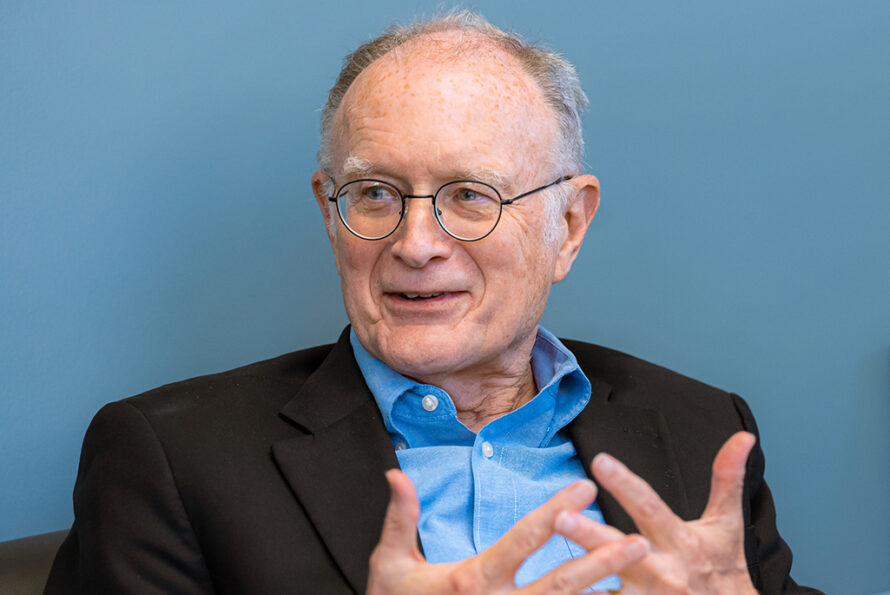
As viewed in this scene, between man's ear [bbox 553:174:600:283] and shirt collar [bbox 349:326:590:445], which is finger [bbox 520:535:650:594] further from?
man's ear [bbox 553:174:600:283]

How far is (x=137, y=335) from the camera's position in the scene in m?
1.81

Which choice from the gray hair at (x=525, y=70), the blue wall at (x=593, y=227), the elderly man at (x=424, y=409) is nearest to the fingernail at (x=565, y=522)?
the elderly man at (x=424, y=409)

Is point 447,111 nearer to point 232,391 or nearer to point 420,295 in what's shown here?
point 420,295

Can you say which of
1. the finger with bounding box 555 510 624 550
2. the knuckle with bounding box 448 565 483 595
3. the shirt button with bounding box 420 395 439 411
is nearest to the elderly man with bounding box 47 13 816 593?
the shirt button with bounding box 420 395 439 411

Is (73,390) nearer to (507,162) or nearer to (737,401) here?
(507,162)

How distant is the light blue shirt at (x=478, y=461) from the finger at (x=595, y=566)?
406 mm

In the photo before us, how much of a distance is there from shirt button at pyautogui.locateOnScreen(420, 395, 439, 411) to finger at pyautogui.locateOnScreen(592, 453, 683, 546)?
1.69 feet

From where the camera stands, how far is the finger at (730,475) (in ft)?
3.67

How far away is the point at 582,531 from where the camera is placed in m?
1.04

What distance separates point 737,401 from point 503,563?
0.98 metres

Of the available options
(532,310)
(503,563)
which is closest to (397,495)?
(503,563)

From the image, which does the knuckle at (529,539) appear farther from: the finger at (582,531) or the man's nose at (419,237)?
the man's nose at (419,237)

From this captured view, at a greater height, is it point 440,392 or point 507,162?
point 507,162

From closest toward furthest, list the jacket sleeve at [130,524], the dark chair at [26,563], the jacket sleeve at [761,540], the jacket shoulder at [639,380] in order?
the jacket sleeve at [130,524], the dark chair at [26,563], the jacket sleeve at [761,540], the jacket shoulder at [639,380]
